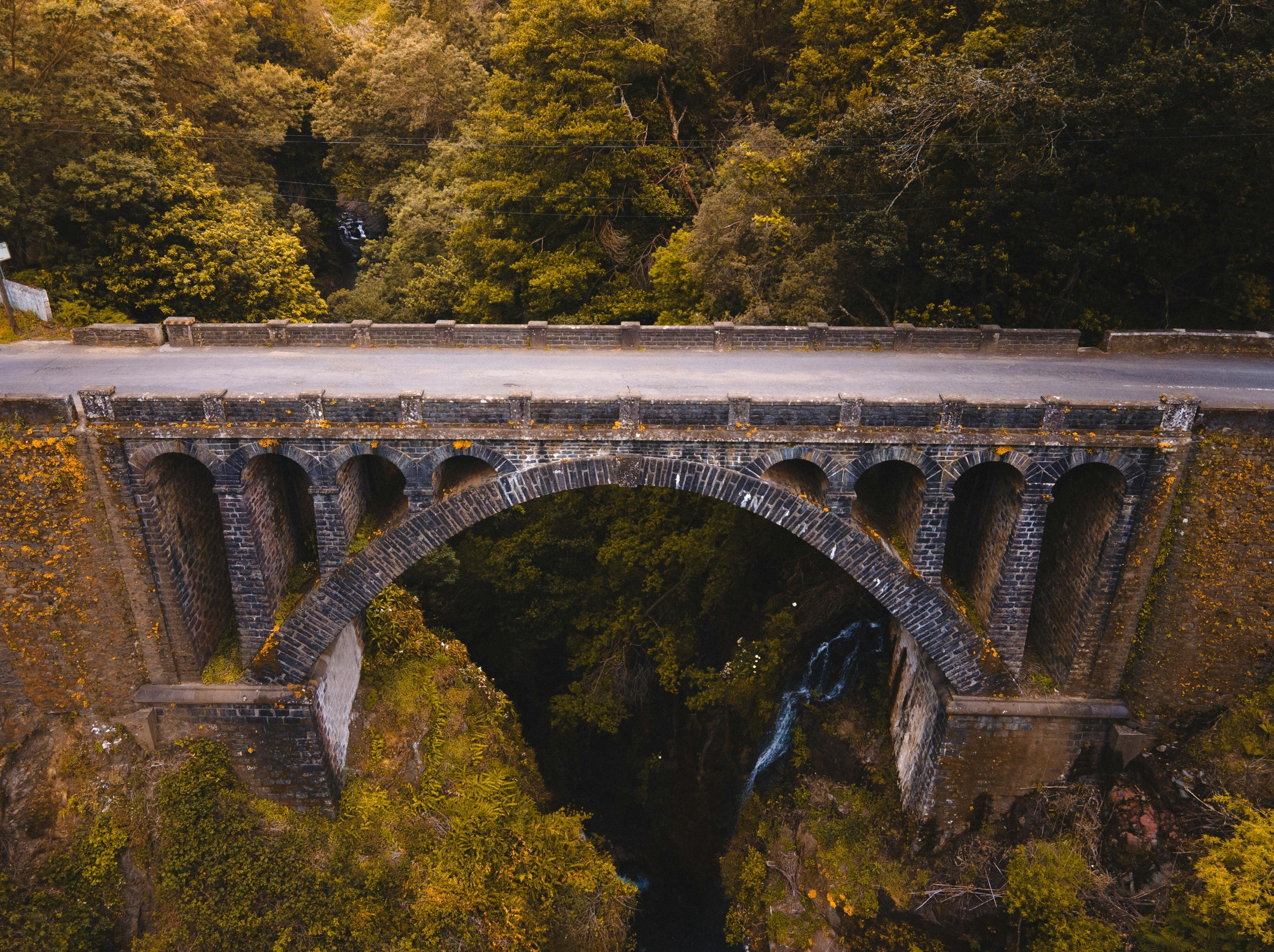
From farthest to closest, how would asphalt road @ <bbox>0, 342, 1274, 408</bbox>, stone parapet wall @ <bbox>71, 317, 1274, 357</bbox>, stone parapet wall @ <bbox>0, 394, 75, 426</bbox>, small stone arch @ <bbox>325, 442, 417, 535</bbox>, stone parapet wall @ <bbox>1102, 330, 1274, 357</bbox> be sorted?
1. stone parapet wall @ <bbox>71, 317, 1274, 357</bbox>
2. stone parapet wall @ <bbox>1102, 330, 1274, 357</bbox>
3. asphalt road @ <bbox>0, 342, 1274, 408</bbox>
4. small stone arch @ <bbox>325, 442, 417, 535</bbox>
5. stone parapet wall @ <bbox>0, 394, 75, 426</bbox>

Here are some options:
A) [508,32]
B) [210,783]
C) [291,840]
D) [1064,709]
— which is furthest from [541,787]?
[508,32]

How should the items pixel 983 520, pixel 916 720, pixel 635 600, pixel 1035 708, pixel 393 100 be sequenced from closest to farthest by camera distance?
pixel 1035 708, pixel 983 520, pixel 916 720, pixel 635 600, pixel 393 100

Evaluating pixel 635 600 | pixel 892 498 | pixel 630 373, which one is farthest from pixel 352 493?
pixel 892 498

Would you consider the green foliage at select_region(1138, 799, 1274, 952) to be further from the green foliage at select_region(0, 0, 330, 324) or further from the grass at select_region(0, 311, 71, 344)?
the grass at select_region(0, 311, 71, 344)

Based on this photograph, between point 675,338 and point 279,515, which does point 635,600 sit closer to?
point 675,338

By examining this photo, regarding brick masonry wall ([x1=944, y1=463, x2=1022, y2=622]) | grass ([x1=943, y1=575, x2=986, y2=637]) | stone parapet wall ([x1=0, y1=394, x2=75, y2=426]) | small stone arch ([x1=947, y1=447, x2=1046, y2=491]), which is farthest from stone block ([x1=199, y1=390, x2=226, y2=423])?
brick masonry wall ([x1=944, y1=463, x2=1022, y2=622])

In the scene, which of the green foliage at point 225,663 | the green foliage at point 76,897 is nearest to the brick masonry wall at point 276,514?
the green foliage at point 225,663
